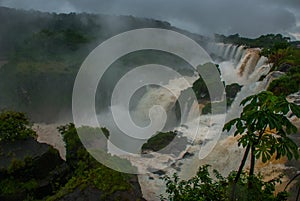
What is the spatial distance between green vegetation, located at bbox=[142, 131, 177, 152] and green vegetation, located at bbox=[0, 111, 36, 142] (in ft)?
18.7

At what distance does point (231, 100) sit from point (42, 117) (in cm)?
1376

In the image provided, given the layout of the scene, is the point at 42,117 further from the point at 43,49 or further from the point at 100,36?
the point at 100,36

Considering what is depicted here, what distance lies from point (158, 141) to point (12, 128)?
22.3ft

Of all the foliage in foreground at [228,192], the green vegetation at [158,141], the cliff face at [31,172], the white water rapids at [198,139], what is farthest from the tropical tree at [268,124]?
the green vegetation at [158,141]

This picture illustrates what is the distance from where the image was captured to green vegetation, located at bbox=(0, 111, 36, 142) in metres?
8.38

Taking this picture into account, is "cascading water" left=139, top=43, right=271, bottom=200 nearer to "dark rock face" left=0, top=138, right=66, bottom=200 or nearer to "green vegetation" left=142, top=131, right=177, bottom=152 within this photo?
"green vegetation" left=142, top=131, right=177, bottom=152

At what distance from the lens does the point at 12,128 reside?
8453 millimetres

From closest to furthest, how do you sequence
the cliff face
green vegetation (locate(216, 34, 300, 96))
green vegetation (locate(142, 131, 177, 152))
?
the cliff face
green vegetation (locate(216, 34, 300, 96))
green vegetation (locate(142, 131, 177, 152))

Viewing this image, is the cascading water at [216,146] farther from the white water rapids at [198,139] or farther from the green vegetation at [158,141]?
the green vegetation at [158,141]

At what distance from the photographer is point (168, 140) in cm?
1366

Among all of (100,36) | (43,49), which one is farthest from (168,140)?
(100,36)

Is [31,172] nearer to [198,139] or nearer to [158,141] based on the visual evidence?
[158,141]

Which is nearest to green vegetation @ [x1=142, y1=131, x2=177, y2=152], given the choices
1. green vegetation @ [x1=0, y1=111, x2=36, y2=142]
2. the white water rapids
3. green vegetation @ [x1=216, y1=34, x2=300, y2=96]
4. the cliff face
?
the white water rapids

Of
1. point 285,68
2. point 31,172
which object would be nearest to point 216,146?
point 285,68
